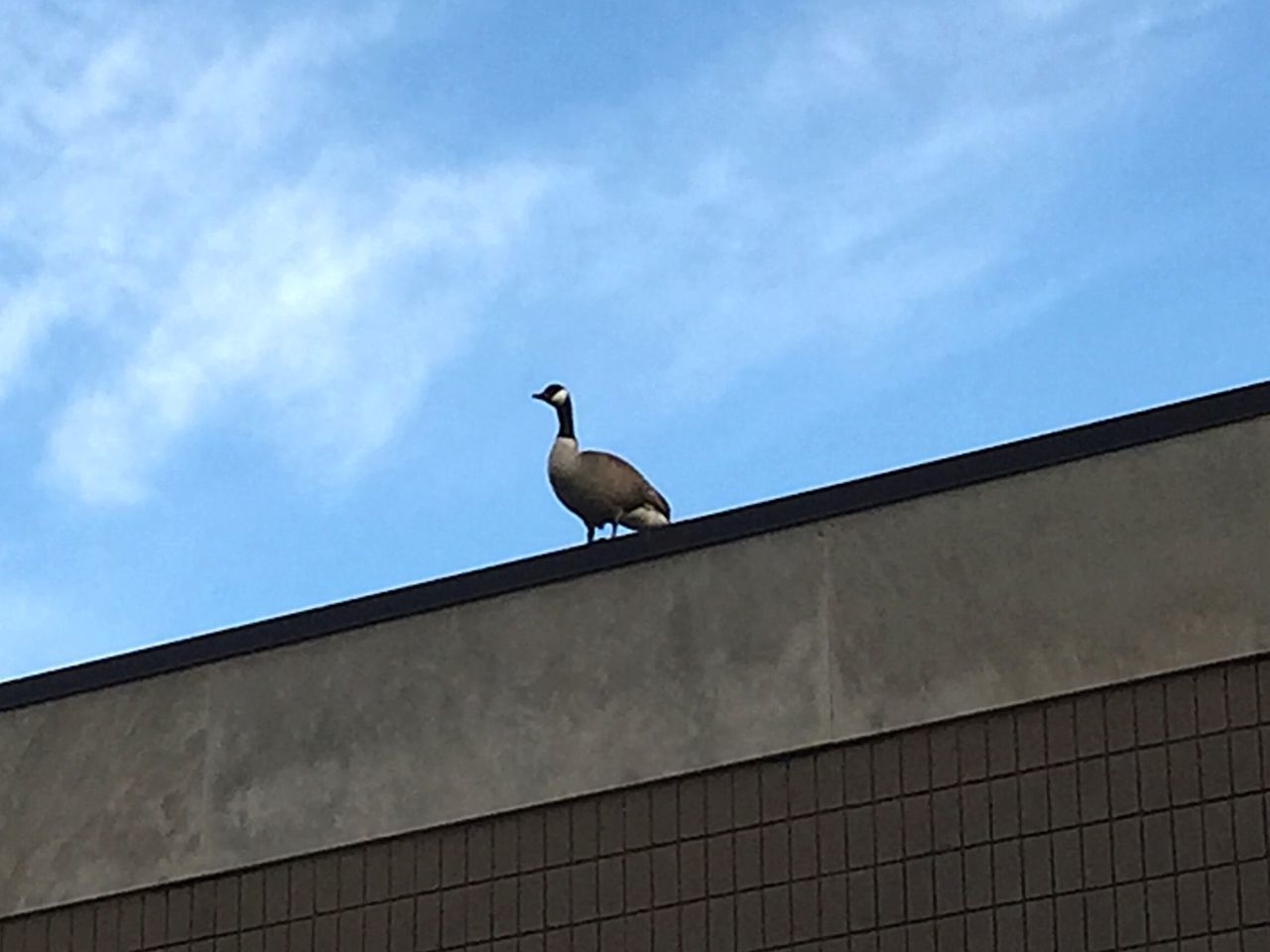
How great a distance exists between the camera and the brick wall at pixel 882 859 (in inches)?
556

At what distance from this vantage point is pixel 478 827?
1603cm

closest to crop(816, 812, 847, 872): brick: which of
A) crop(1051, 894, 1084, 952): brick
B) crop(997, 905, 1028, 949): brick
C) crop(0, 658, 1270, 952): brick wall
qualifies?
crop(0, 658, 1270, 952): brick wall

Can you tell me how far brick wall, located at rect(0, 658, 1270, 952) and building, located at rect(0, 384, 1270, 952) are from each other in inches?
0.6

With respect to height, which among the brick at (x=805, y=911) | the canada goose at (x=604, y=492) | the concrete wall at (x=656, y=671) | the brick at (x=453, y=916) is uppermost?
the canada goose at (x=604, y=492)

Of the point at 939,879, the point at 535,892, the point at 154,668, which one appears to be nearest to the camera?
the point at 939,879

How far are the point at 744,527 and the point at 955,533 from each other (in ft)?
3.60

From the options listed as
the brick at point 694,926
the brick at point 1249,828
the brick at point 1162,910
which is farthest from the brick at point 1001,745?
the brick at point 694,926

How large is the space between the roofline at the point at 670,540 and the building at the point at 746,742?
0.6 inches

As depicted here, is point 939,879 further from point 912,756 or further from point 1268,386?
point 1268,386

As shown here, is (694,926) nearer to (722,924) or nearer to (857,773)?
(722,924)

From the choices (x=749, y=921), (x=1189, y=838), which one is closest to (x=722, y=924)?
(x=749, y=921)

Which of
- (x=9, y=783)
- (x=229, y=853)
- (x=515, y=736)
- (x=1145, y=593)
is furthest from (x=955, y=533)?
(x=9, y=783)

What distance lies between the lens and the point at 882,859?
14.8 m

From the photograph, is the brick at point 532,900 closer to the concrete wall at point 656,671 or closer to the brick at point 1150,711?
the concrete wall at point 656,671
